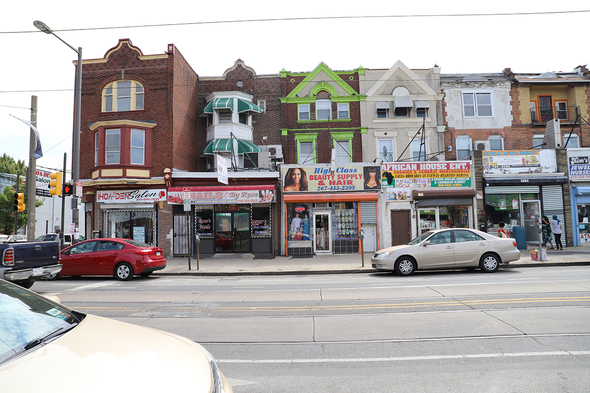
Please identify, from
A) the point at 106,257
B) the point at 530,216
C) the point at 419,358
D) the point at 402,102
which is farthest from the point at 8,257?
the point at 530,216

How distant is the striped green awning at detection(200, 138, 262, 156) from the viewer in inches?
917

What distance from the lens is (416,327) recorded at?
6430mm

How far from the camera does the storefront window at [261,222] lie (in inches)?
802

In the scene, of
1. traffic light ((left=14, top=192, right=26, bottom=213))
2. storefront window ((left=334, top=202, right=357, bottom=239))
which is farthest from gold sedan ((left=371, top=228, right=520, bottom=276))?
traffic light ((left=14, top=192, right=26, bottom=213))

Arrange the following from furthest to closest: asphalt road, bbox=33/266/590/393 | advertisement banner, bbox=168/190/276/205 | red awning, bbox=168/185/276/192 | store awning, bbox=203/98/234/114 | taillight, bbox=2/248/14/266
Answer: store awning, bbox=203/98/234/114
red awning, bbox=168/185/276/192
advertisement banner, bbox=168/190/276/205
taillight, bbox=2/248/14/266
asphalt road, bbox=33/266/590/393

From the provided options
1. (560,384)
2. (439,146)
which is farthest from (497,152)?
(560,384)

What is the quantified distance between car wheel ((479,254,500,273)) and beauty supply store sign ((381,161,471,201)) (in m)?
7.80

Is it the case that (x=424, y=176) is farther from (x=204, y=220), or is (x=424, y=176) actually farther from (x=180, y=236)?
(x=180, y=236)

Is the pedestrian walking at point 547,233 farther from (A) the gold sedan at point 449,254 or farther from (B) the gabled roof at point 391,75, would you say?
(B) the gabled roof at point 391,75

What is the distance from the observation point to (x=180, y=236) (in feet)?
67.7

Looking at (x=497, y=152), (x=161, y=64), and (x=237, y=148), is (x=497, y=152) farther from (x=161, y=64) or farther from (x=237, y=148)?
(x=161, y=64)

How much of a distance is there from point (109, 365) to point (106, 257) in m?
12.8

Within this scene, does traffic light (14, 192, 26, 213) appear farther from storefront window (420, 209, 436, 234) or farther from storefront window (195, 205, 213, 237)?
storefront window (420, 209, 436, 234)

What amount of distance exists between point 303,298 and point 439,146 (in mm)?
18129
